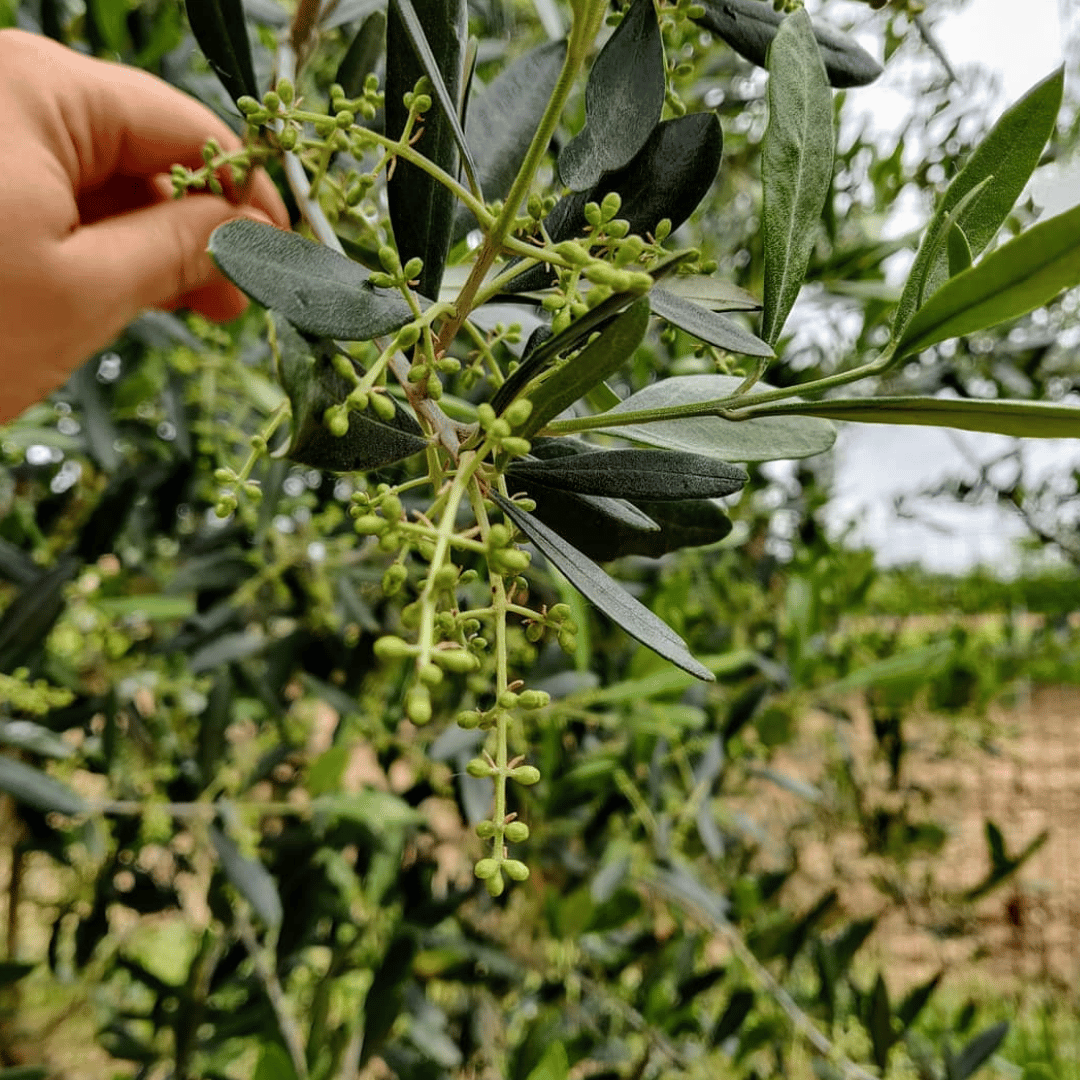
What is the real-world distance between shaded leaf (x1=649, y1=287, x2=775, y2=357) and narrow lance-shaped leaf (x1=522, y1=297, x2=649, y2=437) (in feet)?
0.18

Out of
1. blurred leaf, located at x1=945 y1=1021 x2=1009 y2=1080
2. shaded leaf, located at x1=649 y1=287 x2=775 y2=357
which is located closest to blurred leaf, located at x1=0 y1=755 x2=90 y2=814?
shaded leaf, located at x1=649 y1=287 x2=775 y2=357

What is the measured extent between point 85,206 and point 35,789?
61 cm

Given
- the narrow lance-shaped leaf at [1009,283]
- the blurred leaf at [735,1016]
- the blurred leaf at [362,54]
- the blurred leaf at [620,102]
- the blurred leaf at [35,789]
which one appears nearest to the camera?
the narrow lance-shaped leaf at [1009,283]

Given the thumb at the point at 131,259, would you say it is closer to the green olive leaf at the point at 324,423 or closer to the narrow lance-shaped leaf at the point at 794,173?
the green olive leaf at the point at 324,423

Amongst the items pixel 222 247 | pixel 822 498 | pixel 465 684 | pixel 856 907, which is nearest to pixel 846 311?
pixel 822 498

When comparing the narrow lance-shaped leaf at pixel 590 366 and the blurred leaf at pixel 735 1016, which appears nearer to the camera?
the narrow lance-shaped leaf at pixel 590 366

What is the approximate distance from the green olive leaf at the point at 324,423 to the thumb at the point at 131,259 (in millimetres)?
233

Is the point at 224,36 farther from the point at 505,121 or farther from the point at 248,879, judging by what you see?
the point at 248,879

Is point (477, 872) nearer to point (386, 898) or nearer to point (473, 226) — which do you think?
point (473, 226)

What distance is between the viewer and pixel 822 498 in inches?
60.4

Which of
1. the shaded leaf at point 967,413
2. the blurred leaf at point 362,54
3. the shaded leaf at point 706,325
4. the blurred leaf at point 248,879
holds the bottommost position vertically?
the blurred leaf at point 248,879

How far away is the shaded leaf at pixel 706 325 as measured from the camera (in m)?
0.35

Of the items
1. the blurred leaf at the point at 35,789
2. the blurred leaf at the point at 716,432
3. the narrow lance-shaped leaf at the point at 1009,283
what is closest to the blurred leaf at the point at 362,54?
the blurred leaf at the point at 716,432

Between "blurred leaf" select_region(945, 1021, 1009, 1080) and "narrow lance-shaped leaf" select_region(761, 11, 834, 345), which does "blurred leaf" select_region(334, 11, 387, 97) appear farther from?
"blurred leaf" select_region(945, 1021, 1009, 1080)
